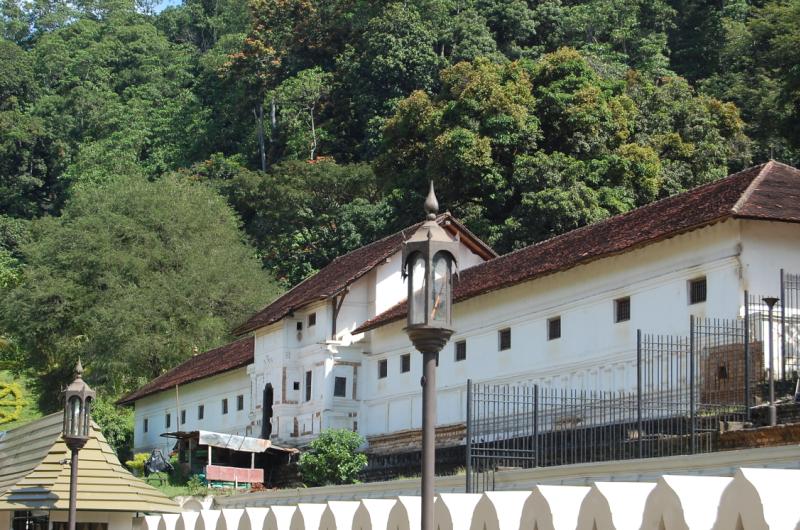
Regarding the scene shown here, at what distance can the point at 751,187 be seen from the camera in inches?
1146

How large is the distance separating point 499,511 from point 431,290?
5079mm

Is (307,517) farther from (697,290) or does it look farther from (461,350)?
(461,350)

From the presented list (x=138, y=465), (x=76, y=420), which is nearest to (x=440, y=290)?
(x=76, y=420)

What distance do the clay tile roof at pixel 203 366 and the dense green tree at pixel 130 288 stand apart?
1574 millimetres

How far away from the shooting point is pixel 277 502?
34.2 m

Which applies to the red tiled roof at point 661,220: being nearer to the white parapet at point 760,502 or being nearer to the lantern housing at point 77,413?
the lantern housing at point 77,413

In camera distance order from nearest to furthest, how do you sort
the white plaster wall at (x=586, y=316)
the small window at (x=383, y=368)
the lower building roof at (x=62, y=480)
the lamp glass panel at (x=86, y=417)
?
the lamp glass panel at (x=86, y=417) → the lower building roof at (x=62, y=480) → the white plaster wall at (x=586, y=316) → the small window at (x=383, y=368)

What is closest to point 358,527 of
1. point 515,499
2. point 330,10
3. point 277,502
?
point 515,499

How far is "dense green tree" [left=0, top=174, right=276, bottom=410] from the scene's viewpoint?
5891cm

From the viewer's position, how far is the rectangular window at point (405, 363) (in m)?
41.2

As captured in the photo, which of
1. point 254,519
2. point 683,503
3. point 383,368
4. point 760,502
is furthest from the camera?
point 383,368

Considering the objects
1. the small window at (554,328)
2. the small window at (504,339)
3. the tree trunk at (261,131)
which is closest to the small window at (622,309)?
the small window at (554,328)

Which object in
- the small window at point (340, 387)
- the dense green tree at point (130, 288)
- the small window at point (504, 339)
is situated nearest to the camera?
the small window at point (504, 339)

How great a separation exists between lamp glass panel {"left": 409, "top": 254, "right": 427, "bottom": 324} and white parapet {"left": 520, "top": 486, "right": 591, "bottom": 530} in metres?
4.23
